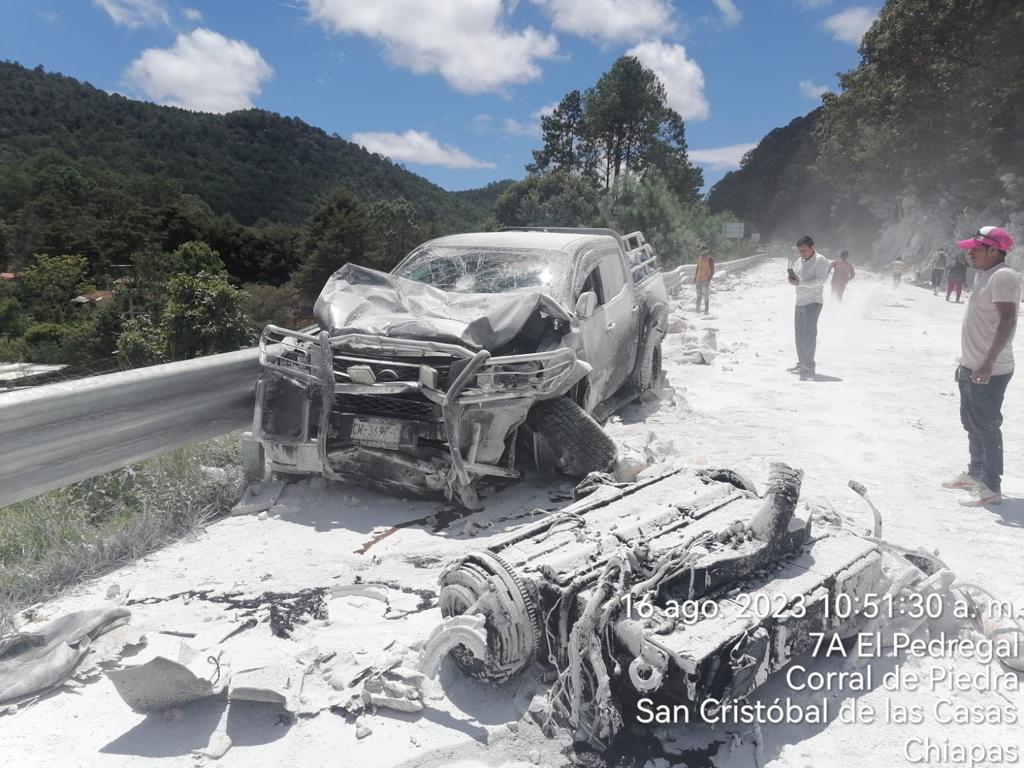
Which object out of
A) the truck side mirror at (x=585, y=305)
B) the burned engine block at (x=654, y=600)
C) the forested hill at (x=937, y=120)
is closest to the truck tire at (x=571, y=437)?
the truck side mirror at (x=585, y=305)

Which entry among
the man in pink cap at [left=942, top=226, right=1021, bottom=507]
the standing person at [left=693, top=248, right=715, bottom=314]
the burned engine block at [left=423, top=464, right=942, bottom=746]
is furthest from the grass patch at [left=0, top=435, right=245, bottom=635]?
the standing person at [left=693, top=248, right=715, bottom=314]

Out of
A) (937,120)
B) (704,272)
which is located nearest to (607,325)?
(704,272)

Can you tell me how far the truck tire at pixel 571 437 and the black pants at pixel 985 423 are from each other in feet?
8.31

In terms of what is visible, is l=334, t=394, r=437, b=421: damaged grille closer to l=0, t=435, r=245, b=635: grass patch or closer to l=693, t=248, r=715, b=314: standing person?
l=0, t=435, r=245, b=635: grass patch

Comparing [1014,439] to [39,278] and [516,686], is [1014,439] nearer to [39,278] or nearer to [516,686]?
[516,686]

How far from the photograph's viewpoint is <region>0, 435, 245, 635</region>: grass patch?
12.5 feet

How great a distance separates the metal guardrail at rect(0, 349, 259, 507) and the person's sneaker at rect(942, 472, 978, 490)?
502cm

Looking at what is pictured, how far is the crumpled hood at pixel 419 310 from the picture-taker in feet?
15.6

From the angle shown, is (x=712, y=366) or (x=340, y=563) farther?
(x=712, y=366)

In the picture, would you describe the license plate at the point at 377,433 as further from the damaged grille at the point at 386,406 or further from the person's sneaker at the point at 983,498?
the person's sneaker at the point at 983,498

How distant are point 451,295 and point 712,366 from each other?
5206mm

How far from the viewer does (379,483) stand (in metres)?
4.85

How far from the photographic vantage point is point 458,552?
4.19 metres

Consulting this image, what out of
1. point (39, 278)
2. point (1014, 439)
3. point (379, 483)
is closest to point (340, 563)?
point (379, 483)
